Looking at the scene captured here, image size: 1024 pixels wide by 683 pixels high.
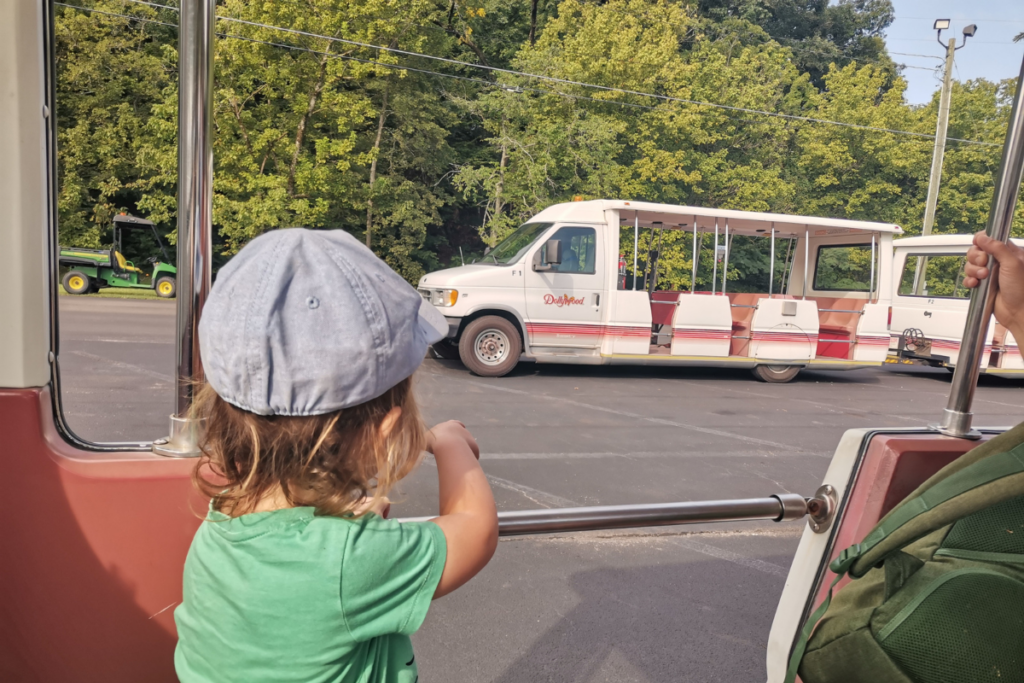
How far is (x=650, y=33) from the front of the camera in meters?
26.2

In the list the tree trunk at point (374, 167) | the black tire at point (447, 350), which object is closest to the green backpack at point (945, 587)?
the black tire at point (447, 350)

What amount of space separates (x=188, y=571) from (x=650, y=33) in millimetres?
27921

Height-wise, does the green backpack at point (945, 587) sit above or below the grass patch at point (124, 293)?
above

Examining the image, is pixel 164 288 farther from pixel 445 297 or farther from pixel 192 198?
pixel 192 198

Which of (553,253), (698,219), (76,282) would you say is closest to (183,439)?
(553,253)

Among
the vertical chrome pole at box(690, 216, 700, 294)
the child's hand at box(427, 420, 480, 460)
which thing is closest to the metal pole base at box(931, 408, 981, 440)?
the child's hand at box(427, 420, 480, 460)

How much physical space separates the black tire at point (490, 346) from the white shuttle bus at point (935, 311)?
26.8ft

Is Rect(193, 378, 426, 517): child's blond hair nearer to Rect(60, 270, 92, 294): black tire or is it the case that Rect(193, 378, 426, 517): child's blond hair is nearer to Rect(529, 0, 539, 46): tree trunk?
Rect(60, 270, 92, 294): black tire

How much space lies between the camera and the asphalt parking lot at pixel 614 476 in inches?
127

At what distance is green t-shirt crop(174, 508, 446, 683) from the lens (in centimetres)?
106

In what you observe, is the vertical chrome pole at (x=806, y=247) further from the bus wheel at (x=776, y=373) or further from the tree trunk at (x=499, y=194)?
the tree trunk at (x=499, y=194)

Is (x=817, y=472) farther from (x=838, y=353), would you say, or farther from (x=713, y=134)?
(x=713, y=134)

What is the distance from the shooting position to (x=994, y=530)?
52.1 inches

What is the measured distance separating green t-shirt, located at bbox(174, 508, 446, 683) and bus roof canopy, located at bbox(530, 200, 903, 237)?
10.1 meters
